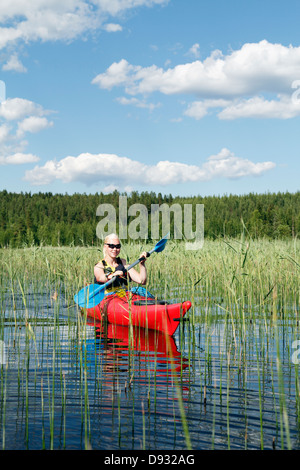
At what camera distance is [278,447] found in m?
2.75

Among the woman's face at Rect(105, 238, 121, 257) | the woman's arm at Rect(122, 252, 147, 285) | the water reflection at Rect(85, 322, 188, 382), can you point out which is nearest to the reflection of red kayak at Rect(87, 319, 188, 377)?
the water reflection at Rect(85, 322, 188, 382)

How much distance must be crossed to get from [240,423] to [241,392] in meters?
0.61

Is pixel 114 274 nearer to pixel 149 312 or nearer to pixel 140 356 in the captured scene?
pixel 149 312

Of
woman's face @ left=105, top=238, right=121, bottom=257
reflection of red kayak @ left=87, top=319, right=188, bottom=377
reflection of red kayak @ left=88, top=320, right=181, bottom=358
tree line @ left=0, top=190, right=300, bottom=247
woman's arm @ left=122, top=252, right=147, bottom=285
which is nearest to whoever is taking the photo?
reflection of red kayak @ left=87, top=319, right=188, bottom=377

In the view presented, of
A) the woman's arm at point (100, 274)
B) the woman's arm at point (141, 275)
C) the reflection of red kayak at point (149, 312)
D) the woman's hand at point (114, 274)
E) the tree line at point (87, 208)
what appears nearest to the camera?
Result: the reflection of red kayak at point (149, 312)

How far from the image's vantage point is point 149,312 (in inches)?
228

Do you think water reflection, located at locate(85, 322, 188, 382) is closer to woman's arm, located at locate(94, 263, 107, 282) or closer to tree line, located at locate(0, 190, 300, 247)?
woman's arm, located at locate(94, 263, 107, 282)

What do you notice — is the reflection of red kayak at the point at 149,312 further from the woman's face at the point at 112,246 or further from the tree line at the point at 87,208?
the tree line at the point at 87,208

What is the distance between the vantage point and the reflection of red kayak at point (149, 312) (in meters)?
5.54

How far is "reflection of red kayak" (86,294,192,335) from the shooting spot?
5535 millimetres

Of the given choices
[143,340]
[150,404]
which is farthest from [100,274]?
[150,404]

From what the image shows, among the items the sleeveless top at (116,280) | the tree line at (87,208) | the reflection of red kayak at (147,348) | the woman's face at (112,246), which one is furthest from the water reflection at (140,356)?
the tree line at (87,208)

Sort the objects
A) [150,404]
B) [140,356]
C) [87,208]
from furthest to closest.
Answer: [87,208]
[140,356]
[150,404]

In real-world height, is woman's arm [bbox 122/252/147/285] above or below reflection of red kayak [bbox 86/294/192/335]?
above
